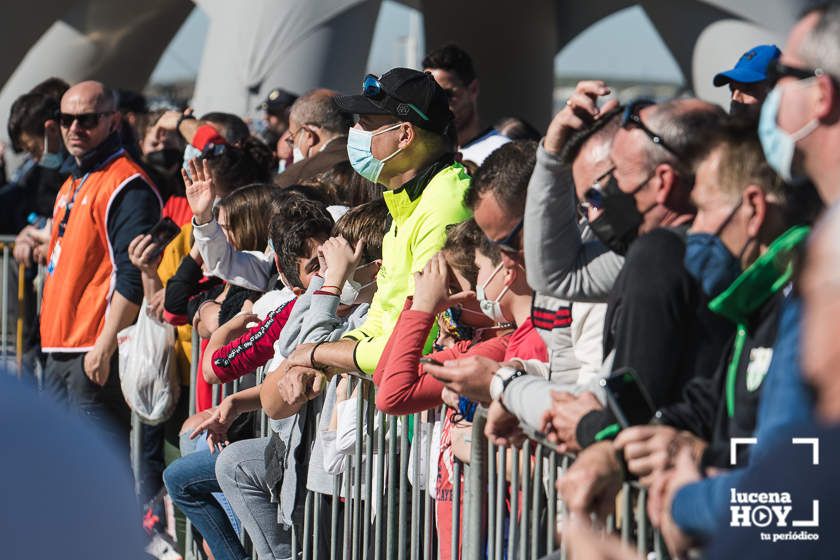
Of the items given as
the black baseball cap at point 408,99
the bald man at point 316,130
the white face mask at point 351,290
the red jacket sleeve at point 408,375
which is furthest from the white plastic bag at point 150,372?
the red jacket sleeve at point 408,375

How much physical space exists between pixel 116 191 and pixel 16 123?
2.19 meters

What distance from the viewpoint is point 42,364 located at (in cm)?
839

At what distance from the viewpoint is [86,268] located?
717 centimetres

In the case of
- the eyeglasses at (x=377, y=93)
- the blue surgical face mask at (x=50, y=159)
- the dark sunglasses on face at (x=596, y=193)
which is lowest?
the dark sunglasses on face at (x=596, y=193)

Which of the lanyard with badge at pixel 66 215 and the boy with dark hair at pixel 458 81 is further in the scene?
the lanyard with badge at pixel 66 215

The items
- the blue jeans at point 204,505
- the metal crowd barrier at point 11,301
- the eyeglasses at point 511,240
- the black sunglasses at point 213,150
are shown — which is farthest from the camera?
the metal crowd barrier at point 11,301

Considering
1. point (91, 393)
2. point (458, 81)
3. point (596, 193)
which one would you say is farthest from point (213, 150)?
point (596, 193)

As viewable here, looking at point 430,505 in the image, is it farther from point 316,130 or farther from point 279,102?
point 279,102

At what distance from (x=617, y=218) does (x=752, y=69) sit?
204cm

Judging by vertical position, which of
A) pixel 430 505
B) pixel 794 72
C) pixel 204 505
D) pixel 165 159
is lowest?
pixel 204 505

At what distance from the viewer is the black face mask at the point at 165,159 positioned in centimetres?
888

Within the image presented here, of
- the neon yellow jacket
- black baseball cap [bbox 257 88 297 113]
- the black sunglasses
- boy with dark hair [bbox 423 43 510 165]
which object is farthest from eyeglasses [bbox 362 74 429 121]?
black baseball cap [bbox 257 88 297 113]

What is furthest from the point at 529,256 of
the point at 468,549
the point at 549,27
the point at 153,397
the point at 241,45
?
the point at 549,27

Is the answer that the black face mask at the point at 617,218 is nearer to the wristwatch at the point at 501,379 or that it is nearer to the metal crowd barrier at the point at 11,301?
the wristwatch at the point at 501,379
